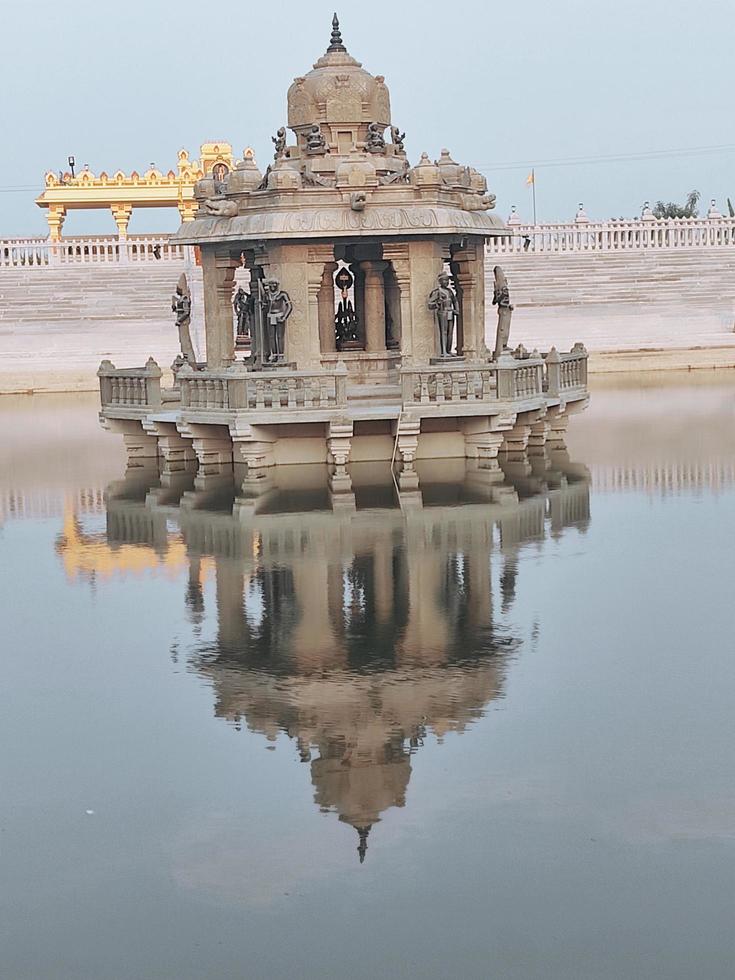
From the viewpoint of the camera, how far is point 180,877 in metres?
7.91

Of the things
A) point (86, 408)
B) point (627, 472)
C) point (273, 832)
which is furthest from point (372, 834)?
point (86, 408)

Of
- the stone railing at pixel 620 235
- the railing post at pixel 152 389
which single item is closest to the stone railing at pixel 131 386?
the railing post at pixel 152 389

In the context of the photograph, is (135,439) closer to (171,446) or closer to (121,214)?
(171,446)

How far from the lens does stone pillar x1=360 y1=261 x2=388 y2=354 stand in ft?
78.3

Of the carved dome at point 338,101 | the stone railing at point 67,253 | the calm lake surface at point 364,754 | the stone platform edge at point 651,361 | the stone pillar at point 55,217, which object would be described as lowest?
the calm lake surface at point 364,754

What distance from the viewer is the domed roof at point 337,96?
2366 centimetres

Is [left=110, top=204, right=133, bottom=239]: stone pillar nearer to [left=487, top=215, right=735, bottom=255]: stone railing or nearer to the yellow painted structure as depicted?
the yellow painted structure

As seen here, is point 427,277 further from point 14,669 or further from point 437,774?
point 437,774

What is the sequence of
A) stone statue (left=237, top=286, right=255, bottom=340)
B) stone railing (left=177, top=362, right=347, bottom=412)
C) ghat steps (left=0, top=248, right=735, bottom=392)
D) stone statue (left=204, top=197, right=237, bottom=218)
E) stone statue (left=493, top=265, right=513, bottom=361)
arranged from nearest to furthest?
stone railing (left=177, top=362, right=347, bottom=412) < stone statue (left=204, top=197, right=237, bottom=218) < stone statue (left=237, top=286, right=255, bottom=340) < stone statue (left=493, top=265, right=513, bottom=361) < ghat steps (left=0, top=248, right=735, bottom=392)

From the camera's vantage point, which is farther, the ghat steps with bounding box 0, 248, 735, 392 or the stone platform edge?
the ghat steps with bounding box 0, 248, 735, 392

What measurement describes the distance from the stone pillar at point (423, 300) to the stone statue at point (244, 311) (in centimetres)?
240

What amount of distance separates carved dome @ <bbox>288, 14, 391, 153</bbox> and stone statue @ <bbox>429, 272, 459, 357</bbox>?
108 inches

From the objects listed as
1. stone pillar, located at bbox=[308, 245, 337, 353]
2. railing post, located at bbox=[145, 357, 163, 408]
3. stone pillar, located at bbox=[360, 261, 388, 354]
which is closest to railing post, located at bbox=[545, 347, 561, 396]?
stone pillar, located at bbox=[360, 261, 388, 354]

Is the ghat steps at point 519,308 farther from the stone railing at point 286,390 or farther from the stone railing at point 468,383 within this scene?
the stone railing at point 286,390
